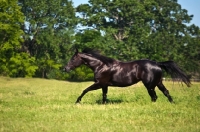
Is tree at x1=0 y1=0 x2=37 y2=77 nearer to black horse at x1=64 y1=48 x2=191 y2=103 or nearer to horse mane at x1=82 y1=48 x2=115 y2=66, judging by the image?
horse mane at x1=82 y1=48 x2=115 y2=66

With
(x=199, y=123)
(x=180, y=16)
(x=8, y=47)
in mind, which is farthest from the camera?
(x=180, y=16)

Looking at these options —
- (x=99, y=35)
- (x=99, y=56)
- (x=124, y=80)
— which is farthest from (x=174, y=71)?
(x=99, y=35)

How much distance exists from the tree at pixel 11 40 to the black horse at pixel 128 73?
35.3 meters

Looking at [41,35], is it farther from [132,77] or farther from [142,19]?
[132,77]

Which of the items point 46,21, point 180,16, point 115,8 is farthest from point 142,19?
point 46,21

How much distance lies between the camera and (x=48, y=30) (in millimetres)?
59781

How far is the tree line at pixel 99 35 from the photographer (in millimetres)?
58094

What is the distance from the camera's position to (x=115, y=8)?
61281mm

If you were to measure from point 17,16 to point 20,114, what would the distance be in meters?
40.3

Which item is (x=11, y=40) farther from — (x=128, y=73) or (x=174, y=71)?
(x=174, y=71)

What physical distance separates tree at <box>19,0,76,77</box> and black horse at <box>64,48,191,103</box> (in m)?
43.4

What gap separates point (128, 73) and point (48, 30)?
153 ft

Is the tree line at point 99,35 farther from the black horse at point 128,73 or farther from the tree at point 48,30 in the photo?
the black horse at point 128,73

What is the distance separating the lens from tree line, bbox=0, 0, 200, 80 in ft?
191
